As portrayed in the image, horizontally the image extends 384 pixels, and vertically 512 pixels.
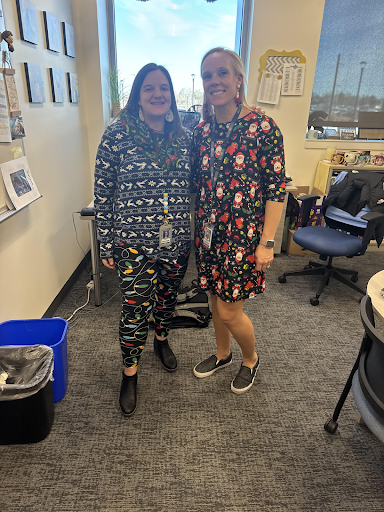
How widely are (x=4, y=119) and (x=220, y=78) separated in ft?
3.30

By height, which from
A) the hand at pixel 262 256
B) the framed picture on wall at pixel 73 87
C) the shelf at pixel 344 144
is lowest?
the hand at pixel 262 256

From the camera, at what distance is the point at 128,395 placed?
5.24 ft

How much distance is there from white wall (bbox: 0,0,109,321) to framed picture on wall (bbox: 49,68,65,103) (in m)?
0.04

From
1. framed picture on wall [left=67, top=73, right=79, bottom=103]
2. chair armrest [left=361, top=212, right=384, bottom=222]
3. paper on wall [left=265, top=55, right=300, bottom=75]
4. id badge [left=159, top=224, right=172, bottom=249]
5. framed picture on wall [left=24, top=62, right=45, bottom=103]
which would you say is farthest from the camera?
paper on wall [left=265, top=55, right=300, bottom=75]

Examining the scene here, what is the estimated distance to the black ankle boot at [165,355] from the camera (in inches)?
72.0

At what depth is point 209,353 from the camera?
198 cm

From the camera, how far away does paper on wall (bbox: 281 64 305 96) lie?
3195 millimetres

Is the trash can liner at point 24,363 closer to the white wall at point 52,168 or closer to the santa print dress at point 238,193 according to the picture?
the white wall at point 52,168

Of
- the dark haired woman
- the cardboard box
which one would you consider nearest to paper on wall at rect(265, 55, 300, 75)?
the cardboard box

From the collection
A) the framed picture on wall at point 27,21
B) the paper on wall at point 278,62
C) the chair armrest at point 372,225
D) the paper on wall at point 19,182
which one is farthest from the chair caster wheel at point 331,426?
the paper on wall at point 278,62

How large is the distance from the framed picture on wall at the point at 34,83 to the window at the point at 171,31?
1.44m

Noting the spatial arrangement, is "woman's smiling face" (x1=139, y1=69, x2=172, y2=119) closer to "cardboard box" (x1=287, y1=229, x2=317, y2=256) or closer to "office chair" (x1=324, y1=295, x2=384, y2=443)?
"office chair" (x1=324, y1=295, x2=384, y2=443)

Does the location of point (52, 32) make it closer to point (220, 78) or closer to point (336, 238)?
point (220, 78)

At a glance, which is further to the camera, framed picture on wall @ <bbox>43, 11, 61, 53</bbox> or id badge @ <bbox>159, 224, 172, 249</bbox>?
framed picture on wall @ <bbox>43, 11, 61, 53</bbox>
